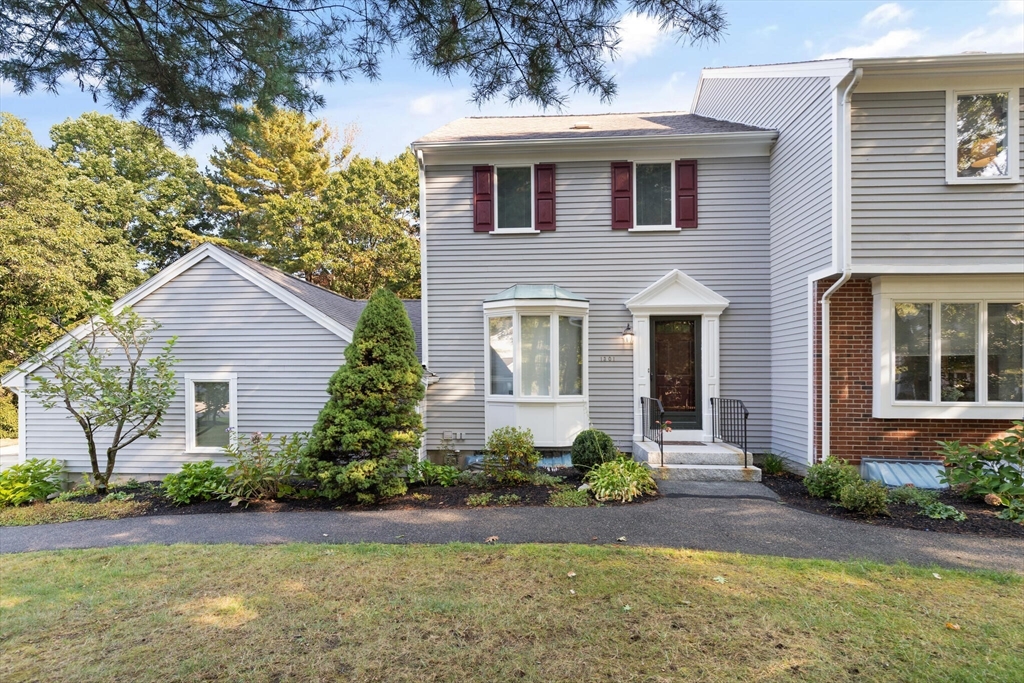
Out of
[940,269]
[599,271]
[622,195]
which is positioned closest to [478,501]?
[599,271]

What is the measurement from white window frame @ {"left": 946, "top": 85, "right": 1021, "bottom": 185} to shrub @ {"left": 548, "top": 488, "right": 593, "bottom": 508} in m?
6.64

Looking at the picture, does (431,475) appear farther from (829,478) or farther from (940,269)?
(940,269)

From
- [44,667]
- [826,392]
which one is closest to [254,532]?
[44,667]

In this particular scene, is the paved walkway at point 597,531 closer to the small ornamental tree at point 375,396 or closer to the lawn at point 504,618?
the lawn at point 504,618

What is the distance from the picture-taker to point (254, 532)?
550 cm

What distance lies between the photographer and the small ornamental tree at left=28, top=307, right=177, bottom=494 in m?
7.34

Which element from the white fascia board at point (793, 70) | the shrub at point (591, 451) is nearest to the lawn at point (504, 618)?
the shrub at point (591, 451)

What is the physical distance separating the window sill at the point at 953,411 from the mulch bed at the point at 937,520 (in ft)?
3.45

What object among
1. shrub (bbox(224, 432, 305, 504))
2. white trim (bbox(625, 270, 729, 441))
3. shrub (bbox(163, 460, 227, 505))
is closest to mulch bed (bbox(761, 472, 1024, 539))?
white trim (bbox(625, 270, 729, 441))

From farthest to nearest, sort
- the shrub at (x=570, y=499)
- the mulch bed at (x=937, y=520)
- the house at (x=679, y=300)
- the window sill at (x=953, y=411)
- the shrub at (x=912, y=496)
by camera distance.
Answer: the house at (x=679, y=300)
the window sill at (x=953, y=411)
the shrub at (x=570, y=499)
the shrub at (x=912, y=496)
the mulch bed at (x=937, y=520)

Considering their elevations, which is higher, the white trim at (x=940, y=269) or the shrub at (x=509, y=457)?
the white trim at (x=940, y=269)

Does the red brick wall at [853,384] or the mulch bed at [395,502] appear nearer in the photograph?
the mulch bed at [395,502]

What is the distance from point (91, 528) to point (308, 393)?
3.23m

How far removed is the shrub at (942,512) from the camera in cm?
547
